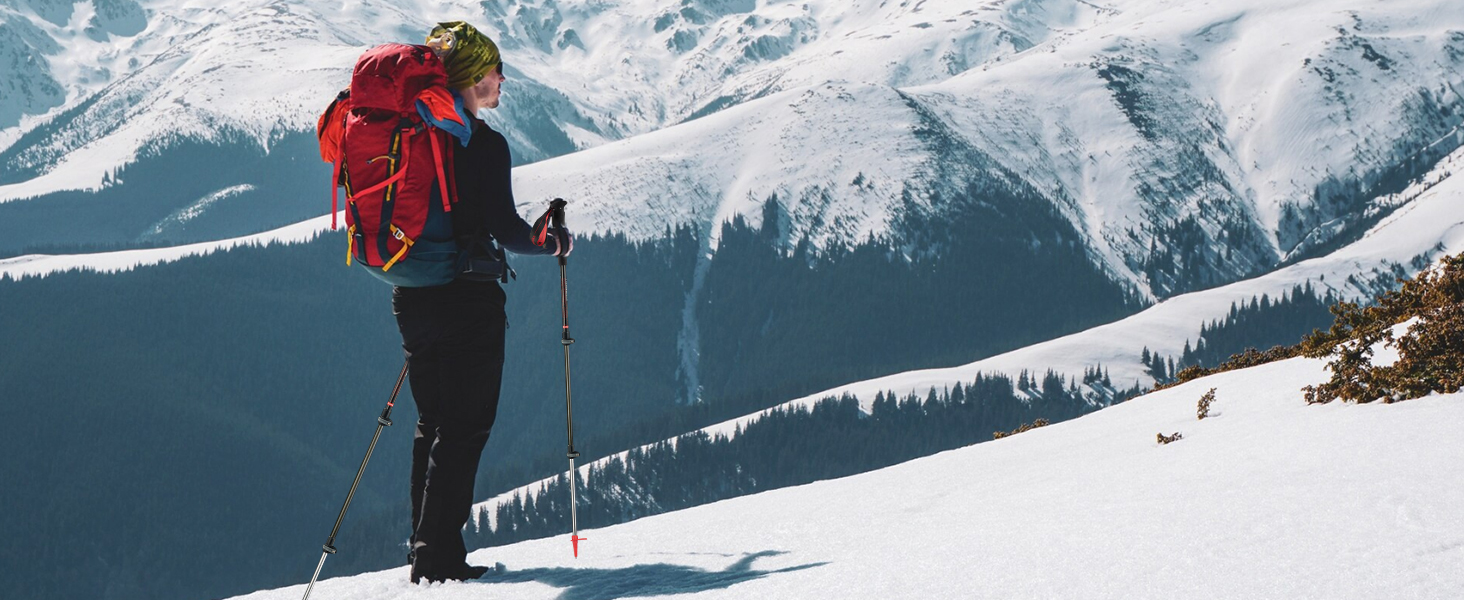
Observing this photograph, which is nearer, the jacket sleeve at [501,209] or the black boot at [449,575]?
the jacket sleeve at [501,209]

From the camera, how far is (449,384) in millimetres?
9234

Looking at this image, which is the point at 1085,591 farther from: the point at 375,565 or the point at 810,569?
the point at 375,565

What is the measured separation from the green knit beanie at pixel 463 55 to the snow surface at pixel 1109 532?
12.6ft

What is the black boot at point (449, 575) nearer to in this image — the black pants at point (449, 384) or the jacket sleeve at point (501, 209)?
the black pants at point (449, 384)

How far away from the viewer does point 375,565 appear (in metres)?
182

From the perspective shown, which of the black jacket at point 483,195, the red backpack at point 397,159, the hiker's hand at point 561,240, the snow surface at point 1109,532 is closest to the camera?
the snow surface at point 1109,532

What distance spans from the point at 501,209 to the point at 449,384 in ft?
4.62

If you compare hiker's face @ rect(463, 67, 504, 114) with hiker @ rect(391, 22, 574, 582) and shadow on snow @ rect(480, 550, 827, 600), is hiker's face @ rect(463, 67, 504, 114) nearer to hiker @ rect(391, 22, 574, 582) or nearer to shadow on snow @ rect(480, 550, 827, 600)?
hiker @ rect(391, 22, 574, 582)

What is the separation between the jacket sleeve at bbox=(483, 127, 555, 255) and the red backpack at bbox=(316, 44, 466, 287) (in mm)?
301

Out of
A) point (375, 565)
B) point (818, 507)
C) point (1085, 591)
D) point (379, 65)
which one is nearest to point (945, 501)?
point (818, 507)

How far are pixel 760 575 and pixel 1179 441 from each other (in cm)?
540

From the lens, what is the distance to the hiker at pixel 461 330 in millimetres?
9047

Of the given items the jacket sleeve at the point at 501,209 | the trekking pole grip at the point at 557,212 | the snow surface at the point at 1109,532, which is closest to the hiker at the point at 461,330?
the jacket sleeve at the point at 501,209

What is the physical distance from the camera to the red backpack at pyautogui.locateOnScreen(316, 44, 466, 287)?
8633mm
